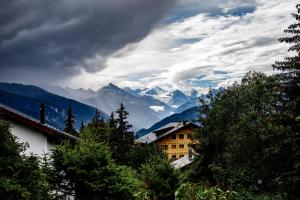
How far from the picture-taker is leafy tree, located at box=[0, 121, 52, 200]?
1099 cm

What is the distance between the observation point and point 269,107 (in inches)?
1715

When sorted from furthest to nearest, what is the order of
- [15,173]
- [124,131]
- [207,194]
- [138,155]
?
[124,131] → [138,155] → [207,194] → [15,173]

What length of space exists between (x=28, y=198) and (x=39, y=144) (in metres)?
15.0

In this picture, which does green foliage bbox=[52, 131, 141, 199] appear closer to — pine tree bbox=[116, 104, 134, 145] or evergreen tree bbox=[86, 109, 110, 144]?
evergreen tree bbox=[86, 109, 110, 144]

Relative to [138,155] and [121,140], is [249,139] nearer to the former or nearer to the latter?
[138,155]

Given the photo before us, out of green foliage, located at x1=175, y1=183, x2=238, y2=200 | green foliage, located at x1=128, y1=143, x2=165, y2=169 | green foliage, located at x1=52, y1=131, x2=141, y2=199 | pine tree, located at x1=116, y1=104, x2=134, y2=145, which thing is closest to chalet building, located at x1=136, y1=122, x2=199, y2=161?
pine tree, located at x1=116, y1=104, x2=134, y2=145

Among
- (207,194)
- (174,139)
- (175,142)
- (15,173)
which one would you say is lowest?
(207,194)

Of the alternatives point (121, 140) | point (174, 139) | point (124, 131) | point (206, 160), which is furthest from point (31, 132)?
point (174, 139)

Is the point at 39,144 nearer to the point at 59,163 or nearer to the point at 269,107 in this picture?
the point at 59,163

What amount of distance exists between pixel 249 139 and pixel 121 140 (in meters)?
30.6

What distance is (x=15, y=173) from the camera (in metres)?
11.4

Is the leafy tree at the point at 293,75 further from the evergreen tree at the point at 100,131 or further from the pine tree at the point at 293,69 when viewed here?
the evergreen tree at the point at 100,131

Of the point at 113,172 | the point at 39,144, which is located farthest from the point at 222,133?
the point at 113,172

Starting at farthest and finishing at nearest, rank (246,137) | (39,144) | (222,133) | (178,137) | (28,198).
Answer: (178,137) < (222,133) < (246,137) < (39,144) < (28,198)
